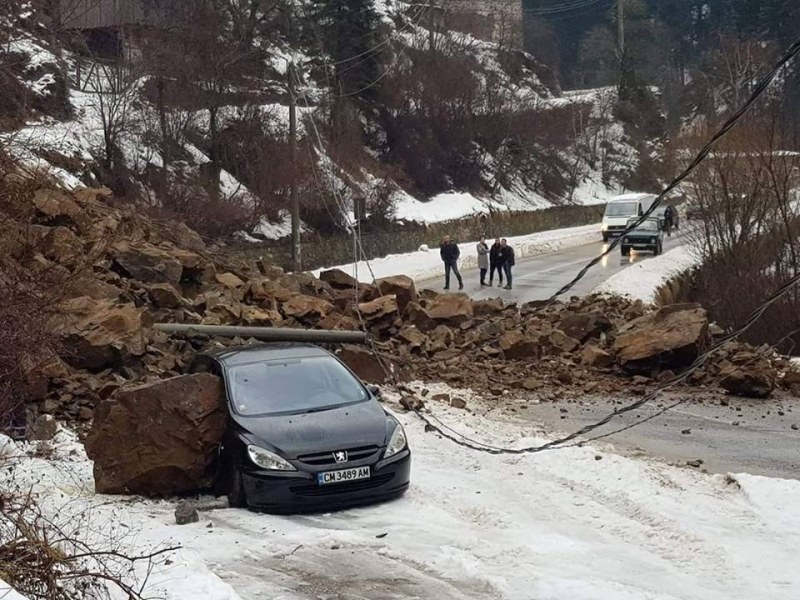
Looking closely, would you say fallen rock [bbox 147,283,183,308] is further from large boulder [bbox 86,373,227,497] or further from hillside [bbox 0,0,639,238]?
large boulder [bbox 86,373,227,497]

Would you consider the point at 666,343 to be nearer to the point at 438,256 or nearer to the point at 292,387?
the point at 292,387

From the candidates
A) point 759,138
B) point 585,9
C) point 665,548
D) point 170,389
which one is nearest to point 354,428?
point 170,389

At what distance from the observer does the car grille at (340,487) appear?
8.27 metres

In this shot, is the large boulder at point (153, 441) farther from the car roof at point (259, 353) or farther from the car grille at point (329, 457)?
the car grille at point (329, 457)

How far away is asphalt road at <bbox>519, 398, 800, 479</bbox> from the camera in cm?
1098

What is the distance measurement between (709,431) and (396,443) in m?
A: 5.67

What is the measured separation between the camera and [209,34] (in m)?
47.4

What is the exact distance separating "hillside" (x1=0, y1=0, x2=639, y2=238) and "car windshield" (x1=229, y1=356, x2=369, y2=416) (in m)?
4.28

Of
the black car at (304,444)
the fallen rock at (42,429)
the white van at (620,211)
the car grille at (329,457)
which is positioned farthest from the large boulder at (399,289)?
the white van at (620,211)

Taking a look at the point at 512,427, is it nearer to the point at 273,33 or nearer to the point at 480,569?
the point at 480,569

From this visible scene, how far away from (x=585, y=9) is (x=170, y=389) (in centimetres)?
10434

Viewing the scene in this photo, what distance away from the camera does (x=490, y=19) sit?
92.3 m

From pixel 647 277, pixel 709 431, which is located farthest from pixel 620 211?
pixel 709 431

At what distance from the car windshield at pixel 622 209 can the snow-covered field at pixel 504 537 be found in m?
43.6
